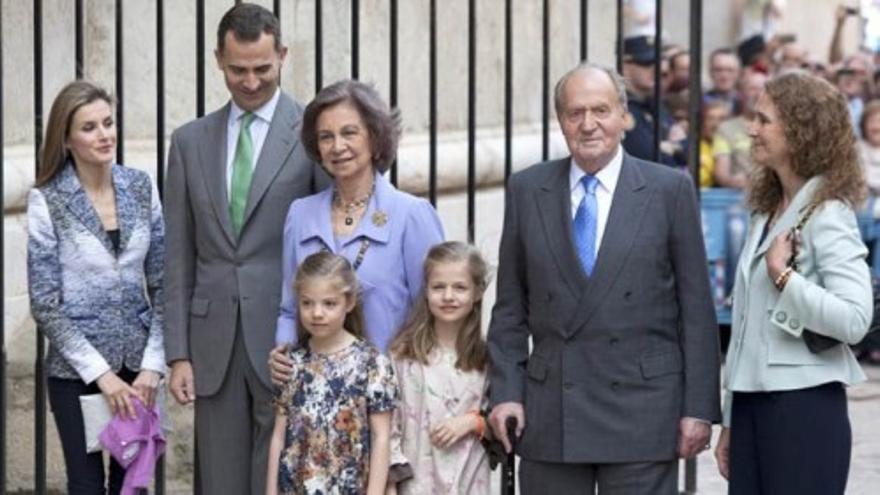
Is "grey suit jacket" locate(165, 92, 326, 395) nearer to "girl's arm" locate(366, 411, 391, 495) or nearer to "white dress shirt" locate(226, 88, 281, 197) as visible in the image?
"white dress shirt" locate(226, 88, 281, 197)

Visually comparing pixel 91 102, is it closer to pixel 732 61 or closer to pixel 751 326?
pixel 751 326

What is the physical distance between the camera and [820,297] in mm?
6062

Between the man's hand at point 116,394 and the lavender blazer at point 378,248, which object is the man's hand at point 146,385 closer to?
the man's hand at point 116,394

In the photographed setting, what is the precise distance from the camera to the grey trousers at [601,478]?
641 cm

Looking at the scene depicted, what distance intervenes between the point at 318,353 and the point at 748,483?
117cm

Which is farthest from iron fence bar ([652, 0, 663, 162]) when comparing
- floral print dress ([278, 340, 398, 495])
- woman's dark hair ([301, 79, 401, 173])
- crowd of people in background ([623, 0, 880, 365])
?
crowd of people in background ([623, 0, 880, 365])

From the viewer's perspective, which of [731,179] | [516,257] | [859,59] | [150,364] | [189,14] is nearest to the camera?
[516,257]

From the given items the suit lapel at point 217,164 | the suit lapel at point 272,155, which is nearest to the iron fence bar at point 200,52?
the suit lapel at point 217,164

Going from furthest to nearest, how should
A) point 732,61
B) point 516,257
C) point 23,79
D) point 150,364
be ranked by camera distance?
point 732,61
point 23,79
point 150,364
point 516,257

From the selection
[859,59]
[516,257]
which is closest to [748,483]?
[516,257]

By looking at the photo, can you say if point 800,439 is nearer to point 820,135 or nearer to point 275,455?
point 820,135

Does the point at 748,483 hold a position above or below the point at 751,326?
below

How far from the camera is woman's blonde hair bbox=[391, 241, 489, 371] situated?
6.61 m

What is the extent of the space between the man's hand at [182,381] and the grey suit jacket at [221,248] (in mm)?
23
